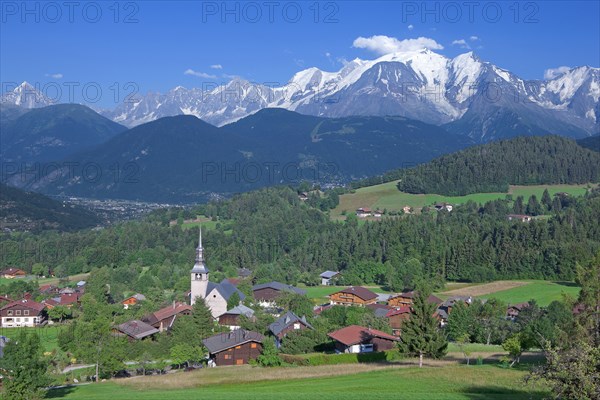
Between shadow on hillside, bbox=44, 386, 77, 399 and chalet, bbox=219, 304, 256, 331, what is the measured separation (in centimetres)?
2534

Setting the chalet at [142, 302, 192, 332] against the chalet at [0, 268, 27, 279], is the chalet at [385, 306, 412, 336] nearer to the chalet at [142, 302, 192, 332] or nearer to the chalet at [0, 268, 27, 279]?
the chalet at [142, 302, 192, 332]

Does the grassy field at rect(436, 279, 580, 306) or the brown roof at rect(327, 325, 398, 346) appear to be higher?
the grassy field at rect(436, 279, 580, 306)

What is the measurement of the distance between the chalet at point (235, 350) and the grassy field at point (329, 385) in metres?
7.00

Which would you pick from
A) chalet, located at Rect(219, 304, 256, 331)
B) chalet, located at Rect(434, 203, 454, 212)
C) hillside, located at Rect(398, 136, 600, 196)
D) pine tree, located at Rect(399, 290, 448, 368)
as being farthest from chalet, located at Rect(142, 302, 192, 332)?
hillside, located at Rect(398, 136, 600, 196)

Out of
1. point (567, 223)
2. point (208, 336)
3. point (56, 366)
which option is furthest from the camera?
point (567, 223)

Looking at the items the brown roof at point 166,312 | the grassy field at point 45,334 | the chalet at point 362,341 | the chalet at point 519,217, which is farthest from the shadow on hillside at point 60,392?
the chalet at point 519,217

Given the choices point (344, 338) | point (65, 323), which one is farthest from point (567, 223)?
point (65, 323)

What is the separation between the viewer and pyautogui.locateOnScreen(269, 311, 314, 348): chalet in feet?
191

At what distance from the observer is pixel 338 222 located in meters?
139

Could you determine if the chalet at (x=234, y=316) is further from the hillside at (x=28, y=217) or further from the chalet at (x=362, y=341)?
the hillside at (x=28, y=217)

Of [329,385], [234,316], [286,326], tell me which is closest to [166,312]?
[234,316]

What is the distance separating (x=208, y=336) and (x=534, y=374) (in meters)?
39.4

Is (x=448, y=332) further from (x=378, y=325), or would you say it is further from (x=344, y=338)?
(x=344, y=338)

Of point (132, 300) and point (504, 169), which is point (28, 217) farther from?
point (504, 169)
